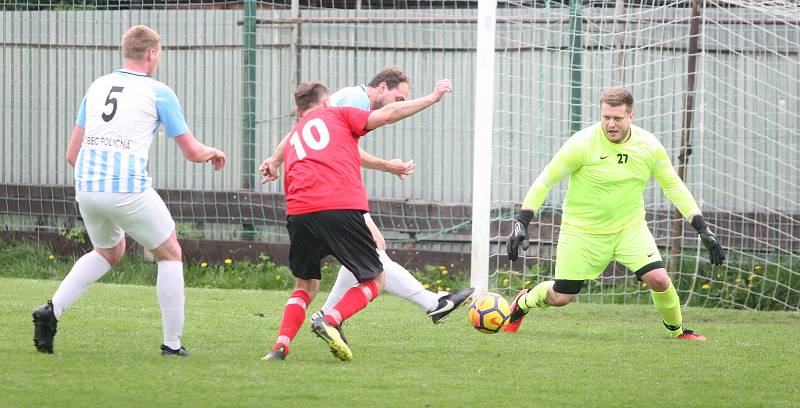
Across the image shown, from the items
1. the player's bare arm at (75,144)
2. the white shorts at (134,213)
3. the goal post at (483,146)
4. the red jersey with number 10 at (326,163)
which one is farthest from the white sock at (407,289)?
the goal post at (483,146)

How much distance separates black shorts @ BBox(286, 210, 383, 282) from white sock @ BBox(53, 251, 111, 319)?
3.51 ft

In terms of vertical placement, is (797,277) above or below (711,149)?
below

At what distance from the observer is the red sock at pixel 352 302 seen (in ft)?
20.8

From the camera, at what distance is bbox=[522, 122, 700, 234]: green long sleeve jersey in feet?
25.4

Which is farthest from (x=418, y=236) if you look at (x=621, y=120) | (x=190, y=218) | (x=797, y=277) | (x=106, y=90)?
(x=106, y=90)

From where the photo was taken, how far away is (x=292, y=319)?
6.57 metres

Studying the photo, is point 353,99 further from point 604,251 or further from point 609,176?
point 604,251

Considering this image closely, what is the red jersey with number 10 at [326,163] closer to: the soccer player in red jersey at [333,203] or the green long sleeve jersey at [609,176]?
the soccer player in red jersey at [333,203]

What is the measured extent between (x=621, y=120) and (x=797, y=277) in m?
3.95

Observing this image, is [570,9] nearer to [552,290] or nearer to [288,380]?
[552,290]

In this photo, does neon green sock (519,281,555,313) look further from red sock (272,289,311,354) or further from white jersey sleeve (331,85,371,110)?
red sock (272,289,311,354)

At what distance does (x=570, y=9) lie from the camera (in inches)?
434

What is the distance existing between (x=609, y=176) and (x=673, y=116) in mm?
3959

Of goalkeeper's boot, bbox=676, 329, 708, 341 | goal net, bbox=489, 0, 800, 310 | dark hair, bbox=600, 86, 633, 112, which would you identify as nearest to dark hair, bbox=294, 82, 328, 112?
dark hair, bbox=600, 86, 633, 112
